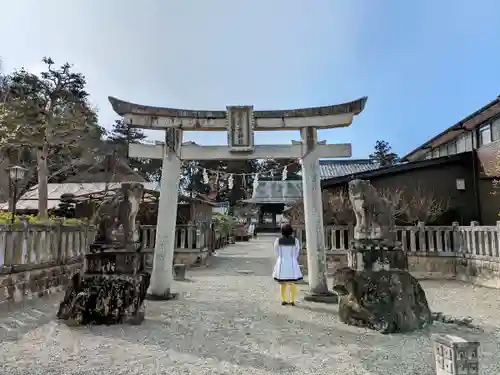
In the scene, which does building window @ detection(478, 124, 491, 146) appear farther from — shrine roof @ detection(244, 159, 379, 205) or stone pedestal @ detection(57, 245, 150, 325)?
stone pedestal @ detection(57, 245, 150, 325)

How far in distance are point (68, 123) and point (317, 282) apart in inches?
508

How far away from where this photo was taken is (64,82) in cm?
1869

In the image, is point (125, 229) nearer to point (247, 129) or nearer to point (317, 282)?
point (247, 129)

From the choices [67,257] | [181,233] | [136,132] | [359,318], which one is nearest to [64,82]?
[181,233]

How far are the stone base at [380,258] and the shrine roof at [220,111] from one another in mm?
3939

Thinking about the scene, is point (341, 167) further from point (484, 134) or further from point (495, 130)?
point (495, 130)

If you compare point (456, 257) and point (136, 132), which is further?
point (136, 132)

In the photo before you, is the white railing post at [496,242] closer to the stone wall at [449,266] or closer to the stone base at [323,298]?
the stone wall at [449,266]

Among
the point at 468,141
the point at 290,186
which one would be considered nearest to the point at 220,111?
the point at 468,141

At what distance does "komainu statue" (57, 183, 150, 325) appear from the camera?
684 centimetres

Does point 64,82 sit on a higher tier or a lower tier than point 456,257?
higher

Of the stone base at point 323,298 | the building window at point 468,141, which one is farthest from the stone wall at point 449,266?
the building window at point 468,141

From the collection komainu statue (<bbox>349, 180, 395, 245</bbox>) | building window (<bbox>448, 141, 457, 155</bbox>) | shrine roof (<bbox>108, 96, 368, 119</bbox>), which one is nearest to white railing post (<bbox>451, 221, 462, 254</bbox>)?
shrine roof (<bbox>108, 96, 368, 119</bbox>)

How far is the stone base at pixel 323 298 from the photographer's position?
905 cm
